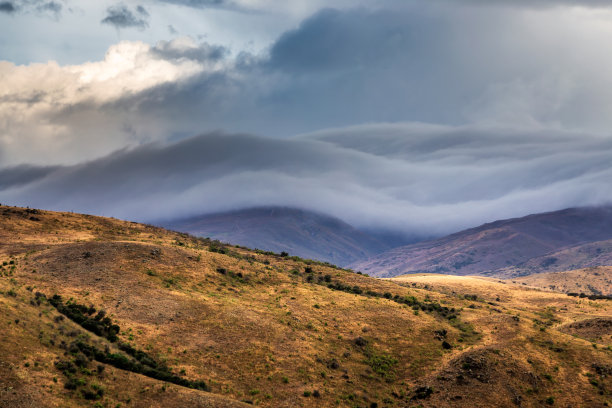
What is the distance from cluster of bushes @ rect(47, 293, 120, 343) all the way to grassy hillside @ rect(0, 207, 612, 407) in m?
0.22

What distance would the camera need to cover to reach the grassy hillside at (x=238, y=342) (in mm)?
57406

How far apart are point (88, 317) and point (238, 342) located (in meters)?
20.6

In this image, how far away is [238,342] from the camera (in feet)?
250

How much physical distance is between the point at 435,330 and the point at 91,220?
92324 millimetres

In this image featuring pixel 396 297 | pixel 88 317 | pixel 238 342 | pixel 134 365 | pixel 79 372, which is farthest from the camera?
pixel 396 297

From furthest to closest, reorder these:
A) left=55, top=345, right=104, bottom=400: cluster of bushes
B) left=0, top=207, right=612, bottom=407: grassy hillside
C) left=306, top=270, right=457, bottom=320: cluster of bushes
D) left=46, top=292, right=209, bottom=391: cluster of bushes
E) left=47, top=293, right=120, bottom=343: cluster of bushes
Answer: left=306, top=270, right=457, bottom=320: cluster of bushes
left=47, top=293, right=120, bottom=343: cluster of bushes
left=46, top=292, right=209, bottom=391: cluster of bushes
left=0, top=207, right=612, bottom=407: grassy hillside
left=55, top=345, right=104, bottom=400: cluster of bushes

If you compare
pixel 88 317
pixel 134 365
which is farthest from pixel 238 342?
pixel 88 317

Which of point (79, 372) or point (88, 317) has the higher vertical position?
point (88, 317)

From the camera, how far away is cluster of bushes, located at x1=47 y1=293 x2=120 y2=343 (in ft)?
228

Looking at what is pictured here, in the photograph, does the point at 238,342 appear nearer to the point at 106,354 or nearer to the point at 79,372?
the point at 106,354

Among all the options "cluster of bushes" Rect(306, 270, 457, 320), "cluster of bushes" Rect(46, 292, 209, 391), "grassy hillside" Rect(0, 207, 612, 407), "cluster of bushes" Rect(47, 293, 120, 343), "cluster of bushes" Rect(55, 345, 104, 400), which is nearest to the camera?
"cluster of bushes" Rect(55, 345, 104, 400)

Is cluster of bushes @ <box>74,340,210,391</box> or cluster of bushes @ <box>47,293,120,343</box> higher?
cluster of bushes @ <box>47,293,120,343</box>

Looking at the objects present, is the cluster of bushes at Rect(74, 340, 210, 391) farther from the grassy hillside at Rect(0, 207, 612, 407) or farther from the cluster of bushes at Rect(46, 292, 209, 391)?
the grassy hillside at Rect(0, 207, 612, 407)

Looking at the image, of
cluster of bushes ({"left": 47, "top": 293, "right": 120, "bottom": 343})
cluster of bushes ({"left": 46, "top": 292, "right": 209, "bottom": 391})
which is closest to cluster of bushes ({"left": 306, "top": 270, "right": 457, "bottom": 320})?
cluster of bushes ({"left": 47, "top": 293, "right": 120, "bottom": 343})
